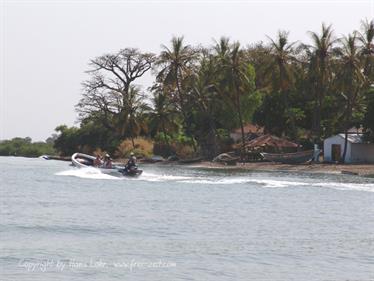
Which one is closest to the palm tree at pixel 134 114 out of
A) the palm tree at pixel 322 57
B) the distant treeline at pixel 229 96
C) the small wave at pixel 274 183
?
the distant treeline at pixel 229 96

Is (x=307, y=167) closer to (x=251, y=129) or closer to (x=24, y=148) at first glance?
(x=251, y=129)

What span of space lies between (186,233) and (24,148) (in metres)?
98.1

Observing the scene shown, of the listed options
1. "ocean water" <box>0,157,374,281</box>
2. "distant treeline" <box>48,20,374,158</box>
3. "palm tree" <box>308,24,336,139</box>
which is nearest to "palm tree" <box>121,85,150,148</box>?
"distant treeline" <box>48,20,374,158</box>

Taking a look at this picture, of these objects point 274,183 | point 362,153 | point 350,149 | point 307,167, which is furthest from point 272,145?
point 274,183

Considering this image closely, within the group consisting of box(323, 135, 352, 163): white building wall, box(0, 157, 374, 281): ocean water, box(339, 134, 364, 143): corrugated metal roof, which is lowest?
box(0, 157, 374, 281): ocean water

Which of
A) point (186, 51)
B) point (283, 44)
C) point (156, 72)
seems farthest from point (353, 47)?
point (156, 72)

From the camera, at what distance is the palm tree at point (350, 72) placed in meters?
67.2

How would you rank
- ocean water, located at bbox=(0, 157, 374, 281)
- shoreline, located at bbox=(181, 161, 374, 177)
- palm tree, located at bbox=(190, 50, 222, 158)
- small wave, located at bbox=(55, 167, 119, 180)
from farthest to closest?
1. palm tree, located at bbox=(190, 50, 222, 158)
2. shoreline, located at bbox=(181, 161, 374, 177)
3. small wave, located at bbox=(55, 167, 119, 180)
4. ocean water, located at bbox=(0, 157, 374, 281)

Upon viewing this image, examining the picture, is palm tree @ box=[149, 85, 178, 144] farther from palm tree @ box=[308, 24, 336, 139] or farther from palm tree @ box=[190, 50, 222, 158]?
palm tree @ box=[308, 24, 336, 139]

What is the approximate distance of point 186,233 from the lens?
23656 mm

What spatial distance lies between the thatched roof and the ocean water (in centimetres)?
3070

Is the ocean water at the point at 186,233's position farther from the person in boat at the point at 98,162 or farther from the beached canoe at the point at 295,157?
the beached canoe at the point at 295,157

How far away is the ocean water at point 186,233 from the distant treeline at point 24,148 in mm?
72596

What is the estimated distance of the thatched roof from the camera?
7250 cm
